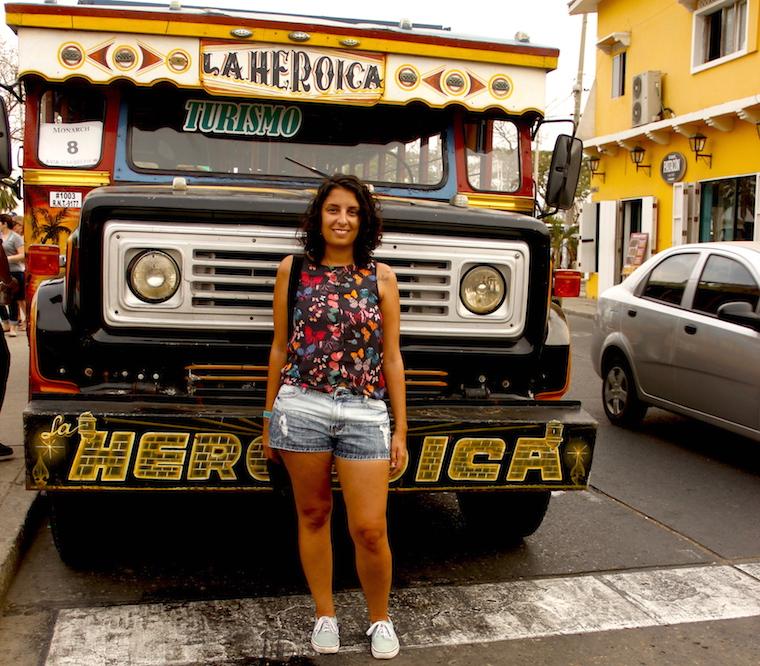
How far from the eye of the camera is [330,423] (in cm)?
340

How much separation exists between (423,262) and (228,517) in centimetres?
214

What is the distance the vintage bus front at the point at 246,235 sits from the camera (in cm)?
381

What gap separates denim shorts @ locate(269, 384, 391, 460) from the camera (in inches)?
134

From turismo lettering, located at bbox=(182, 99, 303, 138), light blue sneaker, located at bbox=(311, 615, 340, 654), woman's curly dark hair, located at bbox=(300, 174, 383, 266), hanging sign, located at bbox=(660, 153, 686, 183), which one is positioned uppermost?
hanging sign, located at bbox=(660, 153, 686, 183)

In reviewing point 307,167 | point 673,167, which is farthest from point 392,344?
point 673,167

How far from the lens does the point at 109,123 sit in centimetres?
507

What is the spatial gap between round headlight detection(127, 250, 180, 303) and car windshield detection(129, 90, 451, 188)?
1.17 metres

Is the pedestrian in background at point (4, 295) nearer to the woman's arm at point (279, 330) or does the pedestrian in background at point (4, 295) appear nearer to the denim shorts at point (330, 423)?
the woman's arm at point (279, 330)

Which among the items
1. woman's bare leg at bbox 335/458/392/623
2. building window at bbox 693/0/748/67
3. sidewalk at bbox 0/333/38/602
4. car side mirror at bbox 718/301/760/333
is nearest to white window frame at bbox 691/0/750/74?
building window at bbox 693/0/748/67

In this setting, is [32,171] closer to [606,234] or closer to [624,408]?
[624,408]

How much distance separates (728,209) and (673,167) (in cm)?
206

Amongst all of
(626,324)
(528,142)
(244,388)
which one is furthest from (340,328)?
(626,324)

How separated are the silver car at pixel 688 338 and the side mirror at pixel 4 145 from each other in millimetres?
4651

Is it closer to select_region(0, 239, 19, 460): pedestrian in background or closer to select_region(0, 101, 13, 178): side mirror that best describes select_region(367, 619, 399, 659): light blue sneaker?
select_region(0, 101, 13, 178): side mirror
